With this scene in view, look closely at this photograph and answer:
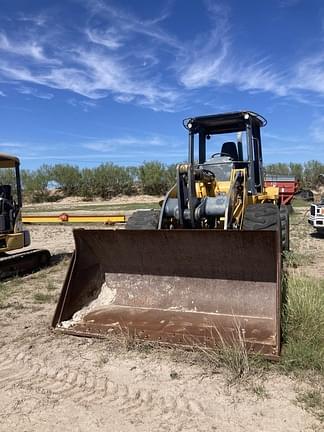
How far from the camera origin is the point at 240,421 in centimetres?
299

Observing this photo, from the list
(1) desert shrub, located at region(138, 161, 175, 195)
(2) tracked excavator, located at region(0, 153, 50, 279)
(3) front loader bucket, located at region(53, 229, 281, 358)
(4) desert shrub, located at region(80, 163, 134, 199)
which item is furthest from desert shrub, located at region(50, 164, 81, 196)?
(3) front loader bucket, located at region(53, 229, 281, 358)

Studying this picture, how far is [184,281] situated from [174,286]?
0.44 ft

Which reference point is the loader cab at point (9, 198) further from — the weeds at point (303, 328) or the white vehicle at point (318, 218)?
the white vehicle at point (318, 218)

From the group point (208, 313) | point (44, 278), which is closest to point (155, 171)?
point (44, 278)

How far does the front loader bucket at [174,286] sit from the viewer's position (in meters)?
4.50

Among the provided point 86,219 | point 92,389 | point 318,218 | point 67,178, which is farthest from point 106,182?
point 92,389

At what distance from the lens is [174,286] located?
17.1 feet

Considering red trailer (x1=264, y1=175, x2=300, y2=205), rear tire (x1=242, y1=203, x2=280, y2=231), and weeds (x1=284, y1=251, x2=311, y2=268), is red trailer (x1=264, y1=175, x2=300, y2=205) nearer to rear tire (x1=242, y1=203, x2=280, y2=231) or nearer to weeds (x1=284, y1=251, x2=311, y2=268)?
weeds (x1=284, y1=251, x2=311, y2=268)

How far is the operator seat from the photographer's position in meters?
7.70

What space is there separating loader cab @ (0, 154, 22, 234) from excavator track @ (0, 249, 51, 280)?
0.54m

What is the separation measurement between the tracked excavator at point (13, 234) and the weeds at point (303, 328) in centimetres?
517

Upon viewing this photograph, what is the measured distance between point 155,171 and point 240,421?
4583 centimetres

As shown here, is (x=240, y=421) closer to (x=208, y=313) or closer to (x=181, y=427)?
(x=181, y=427)

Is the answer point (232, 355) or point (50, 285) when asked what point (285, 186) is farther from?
point (232, 355)
